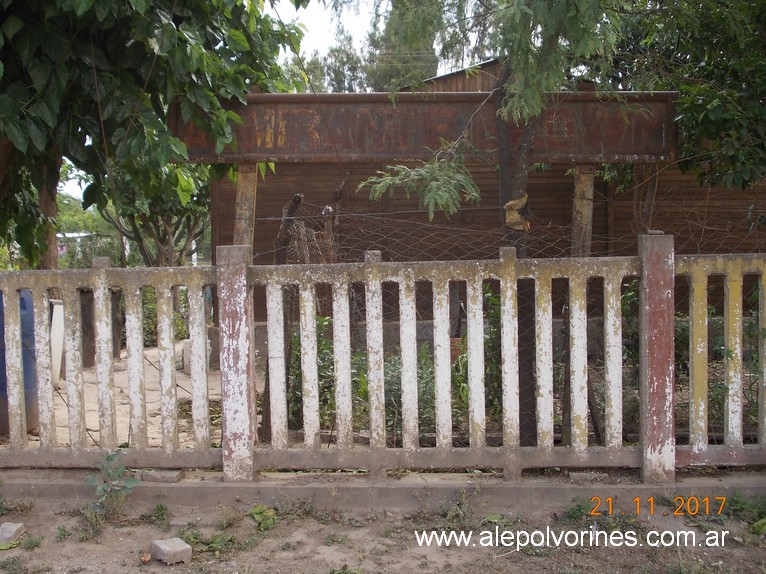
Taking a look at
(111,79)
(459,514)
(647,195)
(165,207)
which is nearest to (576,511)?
(459,514)

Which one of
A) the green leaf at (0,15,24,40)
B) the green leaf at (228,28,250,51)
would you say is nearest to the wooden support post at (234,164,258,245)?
the green leaf at (228,28,250,51)

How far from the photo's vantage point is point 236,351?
422 cm

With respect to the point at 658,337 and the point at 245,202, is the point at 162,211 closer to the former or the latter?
the point at 245,202

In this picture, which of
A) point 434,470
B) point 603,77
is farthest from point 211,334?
point 603,77

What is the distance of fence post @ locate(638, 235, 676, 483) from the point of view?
161 inches

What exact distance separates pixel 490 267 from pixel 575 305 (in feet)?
1.74

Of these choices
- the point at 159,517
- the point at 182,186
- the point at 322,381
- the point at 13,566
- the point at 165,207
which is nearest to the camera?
the point at 13,566

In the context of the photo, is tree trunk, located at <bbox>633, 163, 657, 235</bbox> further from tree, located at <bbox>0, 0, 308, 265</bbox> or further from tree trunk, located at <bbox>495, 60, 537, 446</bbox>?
tree, located at <bbox>0, 0, 308, 265</bbox>

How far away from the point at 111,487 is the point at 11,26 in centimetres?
273

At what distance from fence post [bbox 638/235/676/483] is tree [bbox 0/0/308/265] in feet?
8.76

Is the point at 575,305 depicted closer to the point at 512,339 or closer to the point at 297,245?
the point at 512,339

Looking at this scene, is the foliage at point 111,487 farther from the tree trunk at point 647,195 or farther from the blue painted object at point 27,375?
the tree trunk at point 647,195

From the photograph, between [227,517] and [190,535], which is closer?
[190,535]

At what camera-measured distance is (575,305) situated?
4.16m
